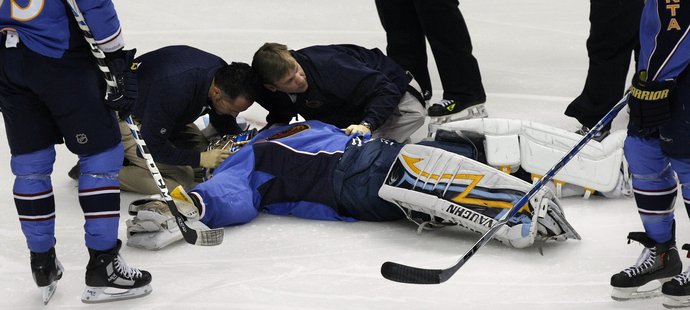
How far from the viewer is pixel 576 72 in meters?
5.78

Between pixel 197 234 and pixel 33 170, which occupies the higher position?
pixel 33 170

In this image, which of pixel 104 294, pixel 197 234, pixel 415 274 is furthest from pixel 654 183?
pixel 104 294

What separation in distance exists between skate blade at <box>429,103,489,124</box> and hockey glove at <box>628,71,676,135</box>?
1947 mm

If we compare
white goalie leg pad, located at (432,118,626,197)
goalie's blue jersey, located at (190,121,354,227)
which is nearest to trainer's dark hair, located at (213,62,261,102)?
goalie's blue jersey, located at (190,121,354,227)

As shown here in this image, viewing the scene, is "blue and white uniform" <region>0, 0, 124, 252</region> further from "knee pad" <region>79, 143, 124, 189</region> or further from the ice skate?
the ice skate

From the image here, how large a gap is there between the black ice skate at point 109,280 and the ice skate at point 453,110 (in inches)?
78.9

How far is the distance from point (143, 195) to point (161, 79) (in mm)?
438

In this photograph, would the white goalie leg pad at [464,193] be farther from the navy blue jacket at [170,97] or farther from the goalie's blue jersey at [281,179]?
the navy blue jacket at [170,97]

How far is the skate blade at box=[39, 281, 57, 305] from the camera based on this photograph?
3.16 metres

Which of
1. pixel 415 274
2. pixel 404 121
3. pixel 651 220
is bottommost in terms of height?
pixel 404 121

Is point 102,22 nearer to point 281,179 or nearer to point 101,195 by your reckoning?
point 101,195

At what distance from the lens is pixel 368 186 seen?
3736 mm

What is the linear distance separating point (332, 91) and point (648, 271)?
1.67m

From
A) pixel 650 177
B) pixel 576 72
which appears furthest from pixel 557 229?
pixel 576 72
